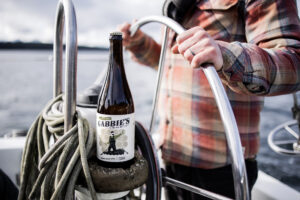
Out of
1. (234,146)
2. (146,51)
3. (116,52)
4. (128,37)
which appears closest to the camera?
(234,146)

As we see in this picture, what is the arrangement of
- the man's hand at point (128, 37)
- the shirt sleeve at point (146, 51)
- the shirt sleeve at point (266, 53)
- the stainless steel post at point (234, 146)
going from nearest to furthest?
the stainless steel post at point (234, 146) → the shirt sleeve at point (266, 53) → the man's hand at point (128, 37) → the shirt sleeve at point (146, 51)

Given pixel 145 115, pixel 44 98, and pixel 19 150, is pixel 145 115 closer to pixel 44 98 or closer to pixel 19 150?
pixel 44 98

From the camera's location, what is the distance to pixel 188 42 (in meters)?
0.60

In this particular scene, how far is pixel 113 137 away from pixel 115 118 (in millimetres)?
42

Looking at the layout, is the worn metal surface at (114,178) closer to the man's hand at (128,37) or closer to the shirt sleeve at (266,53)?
the shirt sleeve at (266,53)

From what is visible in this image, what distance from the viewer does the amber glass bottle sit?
Answer: 1.92 ft

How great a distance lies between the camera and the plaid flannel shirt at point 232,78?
0.66 meters

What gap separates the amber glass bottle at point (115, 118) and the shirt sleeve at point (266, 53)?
0.24m

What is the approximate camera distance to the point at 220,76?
0.69 m

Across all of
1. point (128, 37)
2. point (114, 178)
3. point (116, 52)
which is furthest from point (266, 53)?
point (128, 37)

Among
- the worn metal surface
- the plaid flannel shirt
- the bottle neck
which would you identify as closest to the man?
the plaid flannel shirt

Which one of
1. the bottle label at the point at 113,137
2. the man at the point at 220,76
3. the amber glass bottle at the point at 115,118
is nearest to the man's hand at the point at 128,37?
the man at the point at 220,76

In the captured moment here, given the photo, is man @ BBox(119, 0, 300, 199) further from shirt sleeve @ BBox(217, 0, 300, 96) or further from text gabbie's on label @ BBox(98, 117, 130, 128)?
text gabbie's on label @ BBox(98, 117, 130, 128)

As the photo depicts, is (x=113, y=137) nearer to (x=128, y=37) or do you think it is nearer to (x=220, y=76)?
(x=220, y=76)
